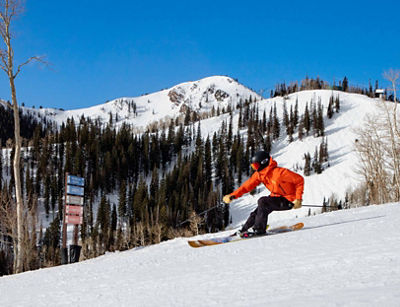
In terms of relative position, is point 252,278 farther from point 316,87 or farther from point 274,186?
point 316,87

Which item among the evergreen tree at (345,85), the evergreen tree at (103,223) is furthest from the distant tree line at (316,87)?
the evergreen tree at (103,223)

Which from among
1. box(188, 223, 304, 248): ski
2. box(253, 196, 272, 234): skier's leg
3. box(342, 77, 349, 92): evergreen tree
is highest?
box(342, 77, 349, 92): evergreen tree

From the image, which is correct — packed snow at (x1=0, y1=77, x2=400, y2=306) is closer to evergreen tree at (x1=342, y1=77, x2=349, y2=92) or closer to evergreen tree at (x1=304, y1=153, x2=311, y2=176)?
evergreen tree at (x1=304, y1=153, x2=311, y2=176)

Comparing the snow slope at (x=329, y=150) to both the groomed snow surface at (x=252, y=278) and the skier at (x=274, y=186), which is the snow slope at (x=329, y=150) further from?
the groomed snow surface at (x=252, y=278)

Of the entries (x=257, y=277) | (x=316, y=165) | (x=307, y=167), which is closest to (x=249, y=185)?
(x=257, y=277)

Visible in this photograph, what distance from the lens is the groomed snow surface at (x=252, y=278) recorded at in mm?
2840

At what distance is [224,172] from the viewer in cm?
10319

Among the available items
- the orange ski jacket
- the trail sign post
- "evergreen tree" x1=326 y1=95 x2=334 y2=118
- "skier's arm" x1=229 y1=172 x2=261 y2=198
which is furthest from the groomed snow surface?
"evergreen tree" x1=326 y1=95 x2=334 y2=118

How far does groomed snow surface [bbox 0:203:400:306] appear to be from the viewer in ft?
9.32

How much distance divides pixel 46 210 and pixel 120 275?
92.6 m

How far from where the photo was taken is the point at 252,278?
3680 mm

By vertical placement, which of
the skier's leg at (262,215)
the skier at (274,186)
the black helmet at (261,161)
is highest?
the black helmet at (261,161)

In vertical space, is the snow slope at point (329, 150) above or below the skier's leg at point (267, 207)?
above

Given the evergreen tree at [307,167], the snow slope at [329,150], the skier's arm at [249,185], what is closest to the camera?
the skier's arm at [249,185]
